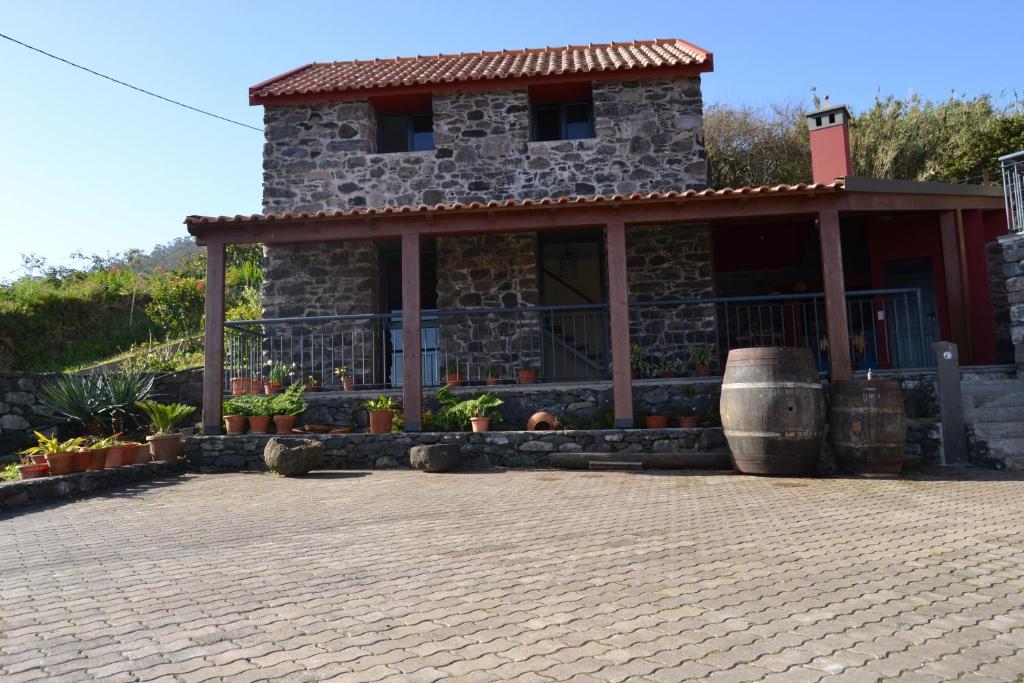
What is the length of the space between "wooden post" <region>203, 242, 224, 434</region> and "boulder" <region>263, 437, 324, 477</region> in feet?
3.41

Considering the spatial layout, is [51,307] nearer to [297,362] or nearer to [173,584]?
[297,362]

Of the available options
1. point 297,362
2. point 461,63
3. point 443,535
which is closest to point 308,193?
point 297,362

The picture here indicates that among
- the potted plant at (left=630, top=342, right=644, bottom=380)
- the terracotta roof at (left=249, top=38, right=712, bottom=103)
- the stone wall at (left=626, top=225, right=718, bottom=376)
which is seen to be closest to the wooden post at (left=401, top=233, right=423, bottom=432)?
the potted plant at (left=630, top=342, right=644, bottom=380)

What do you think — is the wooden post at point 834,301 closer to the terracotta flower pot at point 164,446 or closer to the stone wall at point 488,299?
the stone wall at point 488,299

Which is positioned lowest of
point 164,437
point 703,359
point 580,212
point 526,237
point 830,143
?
point 164,437

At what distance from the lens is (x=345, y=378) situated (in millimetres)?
9461

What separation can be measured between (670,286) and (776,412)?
383 cm

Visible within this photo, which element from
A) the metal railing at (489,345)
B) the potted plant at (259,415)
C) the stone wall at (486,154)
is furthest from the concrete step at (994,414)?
the potted plant at (259,415)

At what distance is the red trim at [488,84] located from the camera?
1050cm

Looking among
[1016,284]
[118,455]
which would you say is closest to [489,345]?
[118,455]

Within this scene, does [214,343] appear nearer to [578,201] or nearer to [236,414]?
[236,414]

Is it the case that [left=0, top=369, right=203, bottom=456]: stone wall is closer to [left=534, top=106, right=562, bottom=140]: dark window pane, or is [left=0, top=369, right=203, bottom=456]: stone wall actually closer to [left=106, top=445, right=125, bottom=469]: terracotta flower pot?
[left=106, top=445, right=125, bottom=469]: terracotta flower pot

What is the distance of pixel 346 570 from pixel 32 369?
45.7 ft

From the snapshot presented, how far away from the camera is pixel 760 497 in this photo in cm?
573
